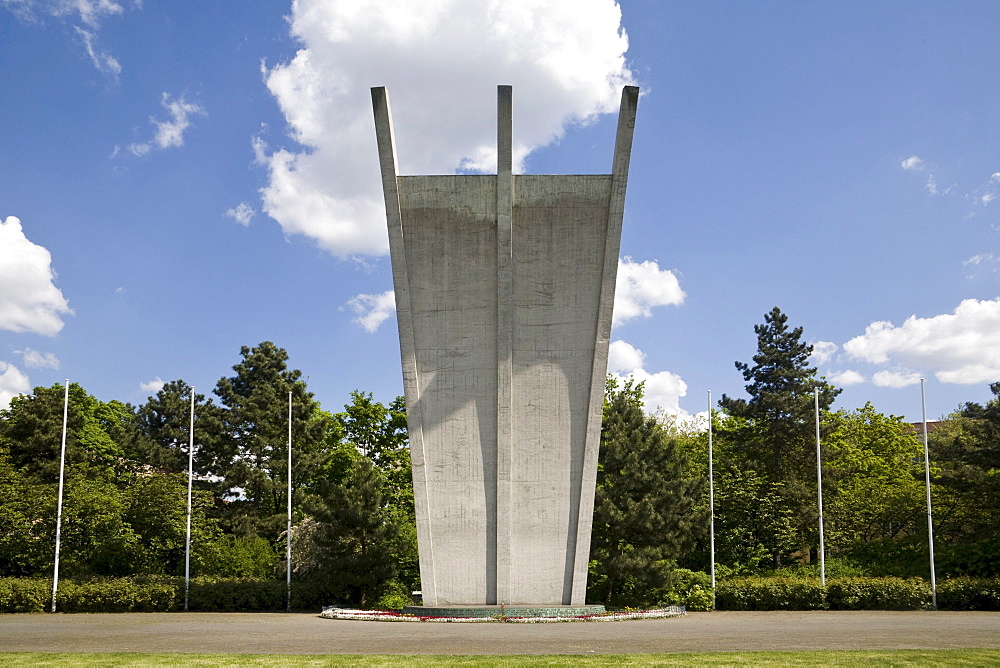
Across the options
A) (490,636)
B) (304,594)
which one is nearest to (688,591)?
(304,594)

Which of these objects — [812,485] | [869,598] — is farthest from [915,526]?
[869,598]

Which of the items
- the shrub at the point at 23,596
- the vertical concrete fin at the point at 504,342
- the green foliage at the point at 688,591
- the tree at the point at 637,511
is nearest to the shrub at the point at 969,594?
the green foliage at the point at 688,591

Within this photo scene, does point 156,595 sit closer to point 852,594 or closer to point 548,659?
point 548,659

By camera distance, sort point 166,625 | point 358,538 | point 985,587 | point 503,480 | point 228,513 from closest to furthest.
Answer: point 166,625, point 503,480, point 985,587, point 358,538, point 228,513

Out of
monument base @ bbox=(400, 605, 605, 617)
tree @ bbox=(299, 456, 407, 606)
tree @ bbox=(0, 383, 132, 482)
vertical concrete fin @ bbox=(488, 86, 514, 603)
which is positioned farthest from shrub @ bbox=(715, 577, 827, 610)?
tree @ bbox=(0, 383, 132, 482)

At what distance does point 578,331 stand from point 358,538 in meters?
11.3

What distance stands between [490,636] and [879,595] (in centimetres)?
1732

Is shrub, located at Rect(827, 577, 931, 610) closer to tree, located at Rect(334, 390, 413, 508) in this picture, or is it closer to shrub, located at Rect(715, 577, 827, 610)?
shrub, located at Rect(715, 577, 827, 610)

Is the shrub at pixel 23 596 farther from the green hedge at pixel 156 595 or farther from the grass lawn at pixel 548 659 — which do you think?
the grass lawn at pixel 548 659

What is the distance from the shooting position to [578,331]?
72.2ft

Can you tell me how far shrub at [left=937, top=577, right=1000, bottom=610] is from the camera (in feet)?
83.8

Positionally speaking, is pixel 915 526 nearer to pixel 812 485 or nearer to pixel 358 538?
pixel 812 485

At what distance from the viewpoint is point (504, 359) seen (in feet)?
71.3

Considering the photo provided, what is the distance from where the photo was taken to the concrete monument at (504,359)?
21625 millimetres
